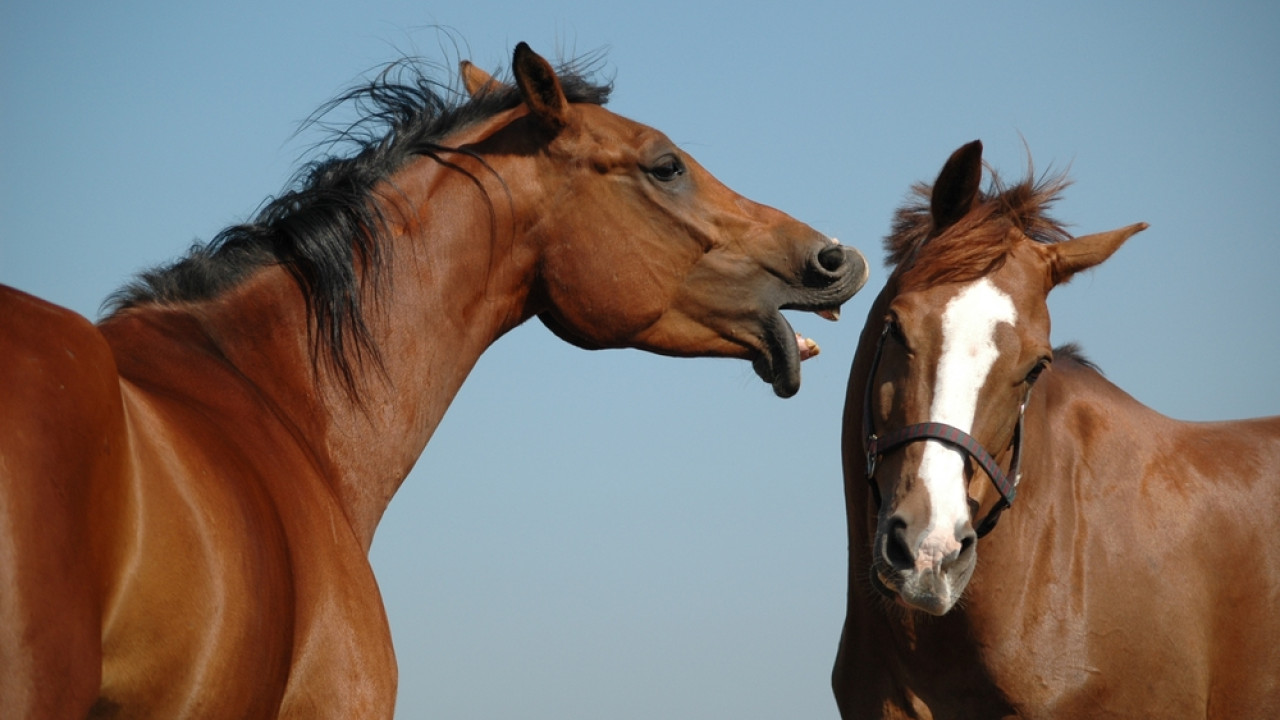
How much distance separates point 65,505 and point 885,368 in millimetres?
3432

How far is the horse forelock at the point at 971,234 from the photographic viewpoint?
16.5ft

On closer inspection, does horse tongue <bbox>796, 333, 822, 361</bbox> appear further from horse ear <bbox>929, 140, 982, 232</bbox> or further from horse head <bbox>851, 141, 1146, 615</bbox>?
horse ear <bbox>929, 140, 982, 232</bbox>

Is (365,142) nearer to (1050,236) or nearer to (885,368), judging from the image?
(885,368)

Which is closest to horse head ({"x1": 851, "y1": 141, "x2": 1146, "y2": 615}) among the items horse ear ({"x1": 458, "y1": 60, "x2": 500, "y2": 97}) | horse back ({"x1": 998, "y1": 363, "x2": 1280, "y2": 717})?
horse back ({"x1": 998, "y1": 363, "x2": 1280, "y2": 717})

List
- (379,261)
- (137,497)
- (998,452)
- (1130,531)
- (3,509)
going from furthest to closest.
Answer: (1130,531) < (998,452) < (379,261) < (137,497) < (3,509)

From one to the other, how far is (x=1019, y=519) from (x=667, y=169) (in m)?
2.06

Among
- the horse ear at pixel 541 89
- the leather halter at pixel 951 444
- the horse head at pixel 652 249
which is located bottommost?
the leather halter at pixel 951 444

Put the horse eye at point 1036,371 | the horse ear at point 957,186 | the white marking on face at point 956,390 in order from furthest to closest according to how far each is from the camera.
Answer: the horse ear at point 957,186 < the horse eye at point 1036,371 < the white marking on face at point 956,390

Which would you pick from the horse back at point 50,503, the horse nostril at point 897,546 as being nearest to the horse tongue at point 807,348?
the horse nostril at point 897,546

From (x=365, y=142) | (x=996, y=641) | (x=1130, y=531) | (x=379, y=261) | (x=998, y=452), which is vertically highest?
(x=365, y=142)

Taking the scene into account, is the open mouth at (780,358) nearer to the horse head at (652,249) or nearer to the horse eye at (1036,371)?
the horse head at (652,249)

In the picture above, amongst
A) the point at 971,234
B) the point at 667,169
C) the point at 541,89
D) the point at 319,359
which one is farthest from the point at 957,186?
the point at 319,359

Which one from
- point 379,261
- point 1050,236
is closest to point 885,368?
point 1050,236

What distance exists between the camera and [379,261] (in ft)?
Answer: 13.3
